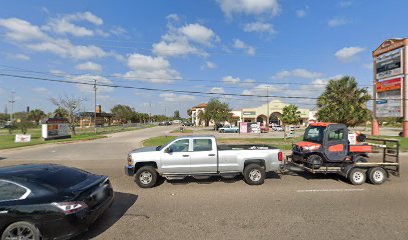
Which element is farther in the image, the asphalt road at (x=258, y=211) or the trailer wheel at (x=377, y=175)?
the trailer wheel at (x=377, y=175)

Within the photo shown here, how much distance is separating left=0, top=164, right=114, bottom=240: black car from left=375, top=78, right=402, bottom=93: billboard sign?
32943 mm

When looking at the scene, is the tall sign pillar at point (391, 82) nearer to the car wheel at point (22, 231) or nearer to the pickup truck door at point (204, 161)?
the pickup truck door at point (204, 161)

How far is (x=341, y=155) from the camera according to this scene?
28.3 ft

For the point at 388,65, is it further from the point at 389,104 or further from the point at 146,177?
the point at 146,177

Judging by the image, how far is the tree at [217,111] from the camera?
51594mm

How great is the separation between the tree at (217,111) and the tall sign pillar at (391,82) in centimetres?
2792

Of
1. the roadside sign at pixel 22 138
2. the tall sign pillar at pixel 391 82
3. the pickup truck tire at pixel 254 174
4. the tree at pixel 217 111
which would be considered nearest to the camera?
the pickup truck tire at pixel 254 174

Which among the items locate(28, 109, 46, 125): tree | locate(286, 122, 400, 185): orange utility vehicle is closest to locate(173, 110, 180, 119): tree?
locate(28, 109, 46, 125): tree

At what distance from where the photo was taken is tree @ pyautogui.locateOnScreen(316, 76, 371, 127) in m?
22.7

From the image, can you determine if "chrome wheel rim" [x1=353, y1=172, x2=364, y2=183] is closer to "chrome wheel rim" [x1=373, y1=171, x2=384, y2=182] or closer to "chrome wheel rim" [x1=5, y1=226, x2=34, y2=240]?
"chrome wheel rim" [x1=373, y1=171, x2=384, y2=182]

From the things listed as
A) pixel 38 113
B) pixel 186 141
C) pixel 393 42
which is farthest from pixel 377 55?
pixel 38 113

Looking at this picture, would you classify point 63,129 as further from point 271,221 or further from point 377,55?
point 377,55

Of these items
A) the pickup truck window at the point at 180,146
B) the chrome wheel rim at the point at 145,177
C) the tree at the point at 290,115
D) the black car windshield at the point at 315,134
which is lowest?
the chrome wheel rim at the point at 145,177

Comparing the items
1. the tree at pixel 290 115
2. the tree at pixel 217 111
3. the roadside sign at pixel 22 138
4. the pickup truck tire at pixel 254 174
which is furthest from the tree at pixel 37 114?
the pickup truck tire at pixel 254 174
